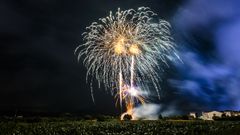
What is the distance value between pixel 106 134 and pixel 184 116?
83336 millimetres

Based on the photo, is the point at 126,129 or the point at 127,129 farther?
the point at 126,129

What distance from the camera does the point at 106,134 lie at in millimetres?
62812

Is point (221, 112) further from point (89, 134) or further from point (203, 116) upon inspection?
point (89, 134)

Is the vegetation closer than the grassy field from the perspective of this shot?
No

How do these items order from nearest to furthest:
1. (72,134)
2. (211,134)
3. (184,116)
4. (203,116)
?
1. (211,134)
2. (72,134)
3. (184,116)
4. (203,116)

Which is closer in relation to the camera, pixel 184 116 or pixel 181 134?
pixel 181 134

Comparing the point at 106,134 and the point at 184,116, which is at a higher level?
the point at 184,116

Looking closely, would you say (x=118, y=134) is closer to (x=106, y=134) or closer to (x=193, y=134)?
(x=106, y=134)

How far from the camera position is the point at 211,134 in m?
60.5

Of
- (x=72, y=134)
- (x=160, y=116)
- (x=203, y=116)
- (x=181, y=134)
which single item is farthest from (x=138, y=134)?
(x=203, y=116)

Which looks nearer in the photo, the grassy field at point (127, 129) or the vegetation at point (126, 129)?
the grassy field at point (127, 129)

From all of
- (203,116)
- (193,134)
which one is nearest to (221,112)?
(203,116)

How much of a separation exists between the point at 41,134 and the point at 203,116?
117 metres

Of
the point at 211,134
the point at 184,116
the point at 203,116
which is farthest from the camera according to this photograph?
the point at 203,116
